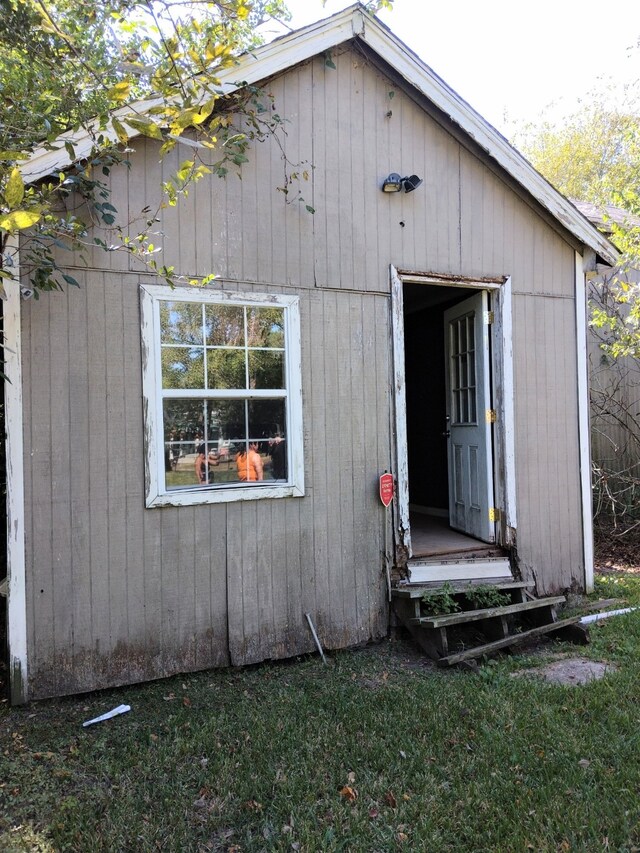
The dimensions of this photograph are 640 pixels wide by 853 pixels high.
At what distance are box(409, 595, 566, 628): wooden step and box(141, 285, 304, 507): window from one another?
133 cm

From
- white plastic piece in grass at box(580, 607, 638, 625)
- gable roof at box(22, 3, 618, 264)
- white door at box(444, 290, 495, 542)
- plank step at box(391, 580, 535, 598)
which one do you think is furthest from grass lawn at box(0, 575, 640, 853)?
gable roof at box(22, 3, 618, 264)

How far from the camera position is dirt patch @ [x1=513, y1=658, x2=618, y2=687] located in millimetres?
3779

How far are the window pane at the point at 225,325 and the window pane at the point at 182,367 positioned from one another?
15cm

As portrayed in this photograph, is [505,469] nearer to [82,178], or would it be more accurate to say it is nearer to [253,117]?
[253,117]

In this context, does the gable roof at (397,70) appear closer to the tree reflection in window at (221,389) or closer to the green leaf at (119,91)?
the green leaf at (119,91)

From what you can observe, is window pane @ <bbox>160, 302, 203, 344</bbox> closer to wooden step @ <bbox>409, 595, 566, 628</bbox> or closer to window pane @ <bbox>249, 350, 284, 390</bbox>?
window pane @ <bbox>249, 350, 284, 390</bbox>

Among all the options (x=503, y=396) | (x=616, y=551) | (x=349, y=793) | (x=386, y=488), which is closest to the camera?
(x=349, y=793)

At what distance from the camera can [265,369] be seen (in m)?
4.21

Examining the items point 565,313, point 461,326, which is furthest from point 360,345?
point 565,313

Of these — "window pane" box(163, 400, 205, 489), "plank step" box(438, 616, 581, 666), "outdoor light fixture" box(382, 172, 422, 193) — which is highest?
"outdoor light fixture" box(382, 172, 422, 193)

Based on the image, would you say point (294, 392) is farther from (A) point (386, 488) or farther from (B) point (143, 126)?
(B) point (143, 126)

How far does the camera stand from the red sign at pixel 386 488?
4.52m

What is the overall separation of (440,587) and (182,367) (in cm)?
261

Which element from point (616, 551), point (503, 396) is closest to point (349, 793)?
point (503, 396)
